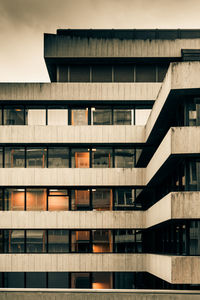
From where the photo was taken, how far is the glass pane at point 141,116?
29281mm

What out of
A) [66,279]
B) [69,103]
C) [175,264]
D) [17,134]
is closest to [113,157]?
[69,103]

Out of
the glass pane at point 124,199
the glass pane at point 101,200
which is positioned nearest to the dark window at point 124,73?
the glass pane at point 124,199

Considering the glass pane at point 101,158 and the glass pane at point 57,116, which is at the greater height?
the glass pane at point 57,116

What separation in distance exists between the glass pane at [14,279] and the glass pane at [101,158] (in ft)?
28.7

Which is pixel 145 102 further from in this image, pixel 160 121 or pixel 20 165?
pixel 20 165

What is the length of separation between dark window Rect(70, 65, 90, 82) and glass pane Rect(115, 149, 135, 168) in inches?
217

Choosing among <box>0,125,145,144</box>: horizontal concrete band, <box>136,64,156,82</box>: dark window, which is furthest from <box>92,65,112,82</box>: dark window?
<box>0,125,145,144</box>: horizontal concrete band

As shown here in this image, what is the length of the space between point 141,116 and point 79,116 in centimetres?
421

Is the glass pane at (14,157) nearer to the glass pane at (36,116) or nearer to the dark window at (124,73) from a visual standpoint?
the glass pane at (36,116)

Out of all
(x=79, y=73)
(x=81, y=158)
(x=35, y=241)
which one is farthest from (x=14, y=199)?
(x=79, y=73)

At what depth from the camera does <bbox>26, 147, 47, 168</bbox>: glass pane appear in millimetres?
29391

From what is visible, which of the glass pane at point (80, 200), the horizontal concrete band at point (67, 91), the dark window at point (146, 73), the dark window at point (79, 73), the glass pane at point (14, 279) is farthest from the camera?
the dark window at point (79, 73)

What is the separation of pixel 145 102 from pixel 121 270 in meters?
11.1

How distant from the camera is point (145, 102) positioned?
29.0 metres
